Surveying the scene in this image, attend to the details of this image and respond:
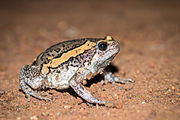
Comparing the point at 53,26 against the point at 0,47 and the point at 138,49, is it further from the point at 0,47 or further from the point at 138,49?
the point at 138,49

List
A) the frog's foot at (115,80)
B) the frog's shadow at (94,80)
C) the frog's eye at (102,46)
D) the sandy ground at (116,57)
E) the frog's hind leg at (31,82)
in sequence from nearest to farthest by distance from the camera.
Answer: the sandy ground at (116,57) < the frog's eye at (102,46) < the frog's hind leg at (31,82) < the frog's shadow at (94,80) < the frog's foot at (115,80)

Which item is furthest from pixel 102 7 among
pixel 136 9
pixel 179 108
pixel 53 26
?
pixel 179 108

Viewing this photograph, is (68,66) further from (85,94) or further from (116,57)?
(116,57)

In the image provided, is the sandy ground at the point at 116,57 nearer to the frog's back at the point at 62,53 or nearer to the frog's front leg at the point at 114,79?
the frog's front leg at the point at 114,79

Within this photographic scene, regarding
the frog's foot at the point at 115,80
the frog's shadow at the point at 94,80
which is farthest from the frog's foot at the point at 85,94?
the frog's foot at the point at 115,80

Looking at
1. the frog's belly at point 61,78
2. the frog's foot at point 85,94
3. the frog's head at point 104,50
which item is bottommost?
the frog's foot at point 85,94

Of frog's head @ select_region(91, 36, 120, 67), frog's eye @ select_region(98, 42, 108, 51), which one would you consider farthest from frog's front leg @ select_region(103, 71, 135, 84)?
frog's eye @ select_region(98, 42, 108, 51)
